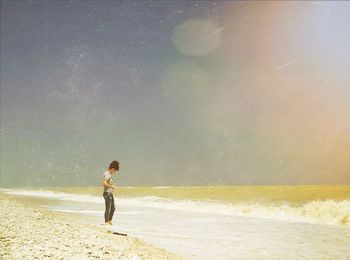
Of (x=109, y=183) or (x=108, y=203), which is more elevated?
(x=109, y=183)

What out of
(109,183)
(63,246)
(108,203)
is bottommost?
(63,246)

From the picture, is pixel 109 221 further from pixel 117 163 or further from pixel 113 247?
pixel 113 247

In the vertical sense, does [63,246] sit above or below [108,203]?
below

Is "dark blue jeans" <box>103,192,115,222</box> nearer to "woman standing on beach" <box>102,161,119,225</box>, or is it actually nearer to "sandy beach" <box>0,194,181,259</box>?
"woman standing on beach" <box>102,161,119,225</box>

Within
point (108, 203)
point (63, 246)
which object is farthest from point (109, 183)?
point (63, 246)

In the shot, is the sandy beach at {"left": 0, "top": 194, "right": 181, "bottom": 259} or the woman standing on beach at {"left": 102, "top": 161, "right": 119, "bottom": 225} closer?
the sandy beach at {"left": 0, "top": 194, "right": 181, "bottom": 259}

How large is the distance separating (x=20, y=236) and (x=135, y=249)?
7.95 ft

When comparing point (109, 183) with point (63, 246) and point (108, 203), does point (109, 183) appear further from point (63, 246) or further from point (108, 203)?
point (63, 246)

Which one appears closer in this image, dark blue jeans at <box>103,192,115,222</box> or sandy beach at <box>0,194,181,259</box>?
sandy beach at <box>0,194,181,259</box>

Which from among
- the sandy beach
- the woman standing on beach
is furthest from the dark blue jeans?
the sandy beach

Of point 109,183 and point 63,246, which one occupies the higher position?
point 109,183

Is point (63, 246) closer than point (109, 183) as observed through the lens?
Yes

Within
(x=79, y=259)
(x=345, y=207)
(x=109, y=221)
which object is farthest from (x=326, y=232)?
(x=79, y=259)

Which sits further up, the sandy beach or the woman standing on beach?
A: the woman standing on beach
